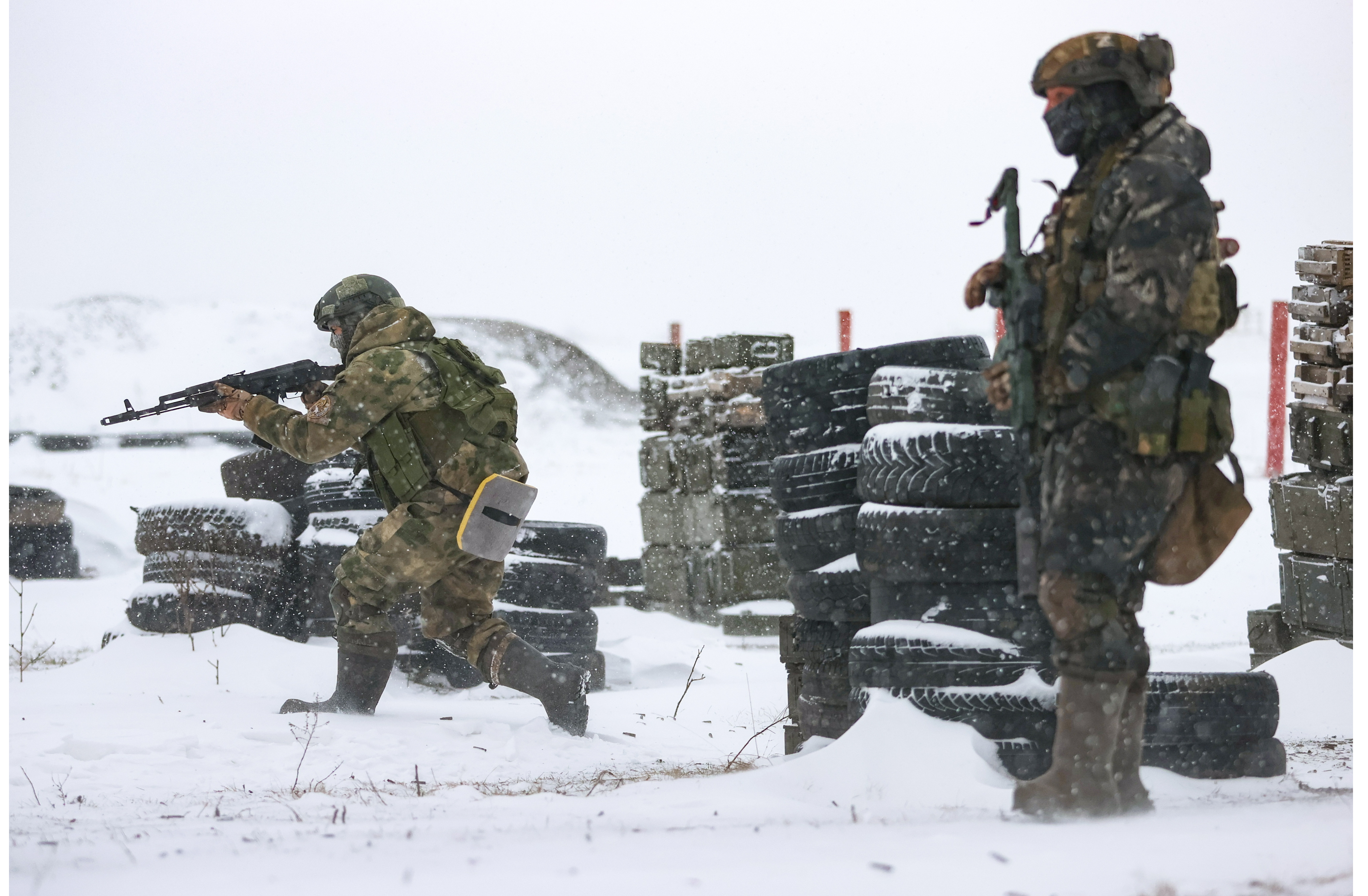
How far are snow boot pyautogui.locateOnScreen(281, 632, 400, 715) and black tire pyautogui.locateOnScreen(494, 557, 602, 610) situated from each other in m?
1.15

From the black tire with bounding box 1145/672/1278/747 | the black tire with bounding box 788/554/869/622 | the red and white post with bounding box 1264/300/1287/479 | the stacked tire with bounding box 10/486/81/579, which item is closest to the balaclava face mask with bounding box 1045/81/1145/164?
the black tire with bounding box 1145/672/1278/747

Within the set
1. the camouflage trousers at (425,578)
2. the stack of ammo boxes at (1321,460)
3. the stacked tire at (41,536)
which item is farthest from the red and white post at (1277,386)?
the stacked tire at (41,536)

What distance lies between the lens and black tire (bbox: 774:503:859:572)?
12.2ft

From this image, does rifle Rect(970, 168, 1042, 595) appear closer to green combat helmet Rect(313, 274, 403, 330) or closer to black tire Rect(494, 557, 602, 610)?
green combat helmet Rect(313, 274, 403, 330)

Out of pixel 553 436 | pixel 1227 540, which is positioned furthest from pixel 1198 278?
pixel 553 436

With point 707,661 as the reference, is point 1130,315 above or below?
above

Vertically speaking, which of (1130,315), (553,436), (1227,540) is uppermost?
(553,436)

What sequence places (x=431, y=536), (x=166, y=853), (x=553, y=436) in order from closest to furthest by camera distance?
(x=166, y=853)
(x=431, y=536)
(x=553, y=436)

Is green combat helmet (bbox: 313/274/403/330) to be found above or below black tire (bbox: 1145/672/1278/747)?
above

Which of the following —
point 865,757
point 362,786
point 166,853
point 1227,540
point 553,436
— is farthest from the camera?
point 553,436

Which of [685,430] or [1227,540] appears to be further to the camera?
[685,430]

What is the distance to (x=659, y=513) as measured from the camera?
8.89 m

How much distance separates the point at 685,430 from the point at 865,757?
6088mm

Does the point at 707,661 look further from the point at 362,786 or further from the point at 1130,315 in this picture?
the point at 1130,315
